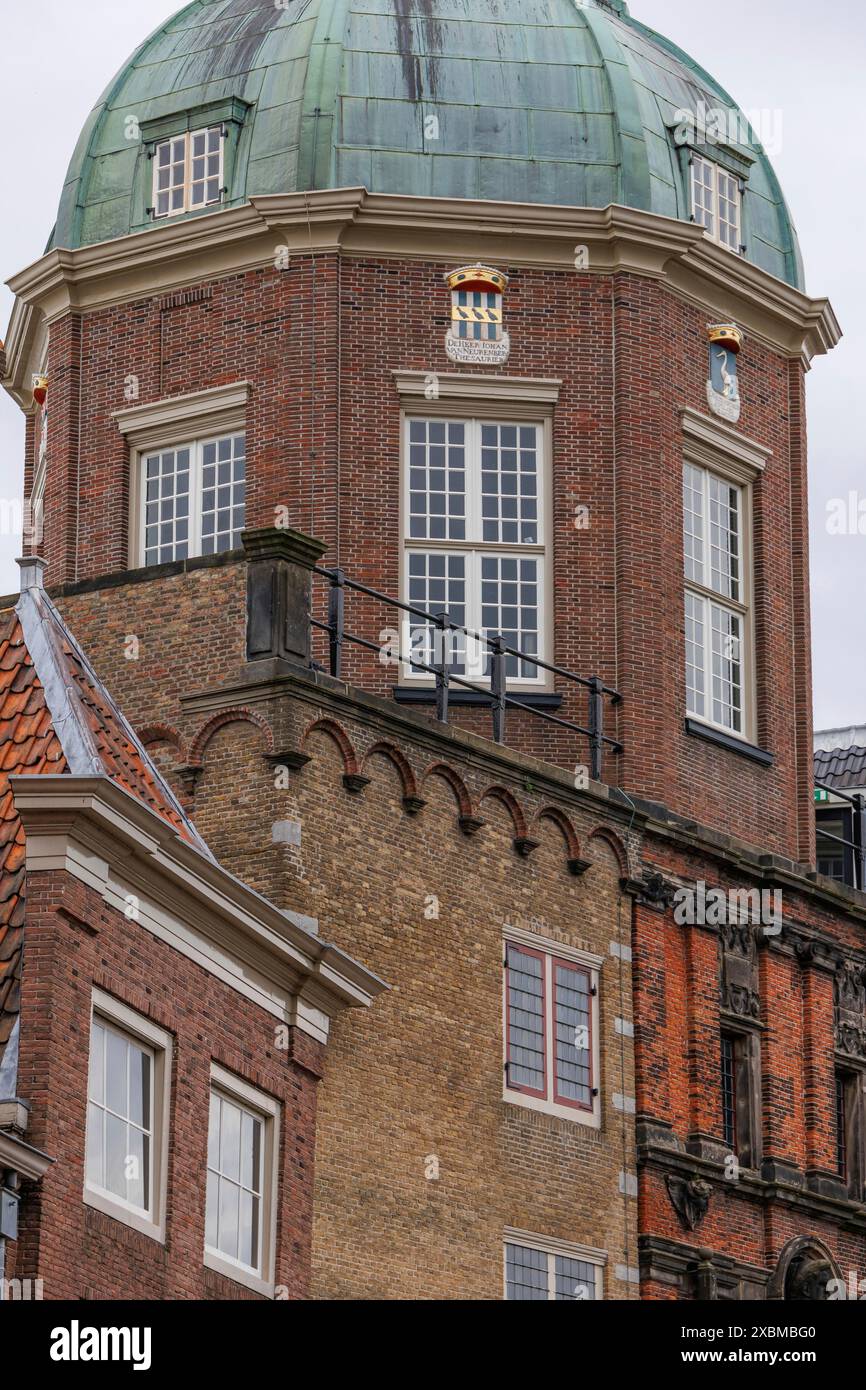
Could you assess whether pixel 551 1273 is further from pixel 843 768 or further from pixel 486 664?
pixel 843 768

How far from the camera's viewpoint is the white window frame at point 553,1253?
34406 millimetres

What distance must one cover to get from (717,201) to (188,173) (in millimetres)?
6519

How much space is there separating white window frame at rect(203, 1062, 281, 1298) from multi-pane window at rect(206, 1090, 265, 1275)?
35mm

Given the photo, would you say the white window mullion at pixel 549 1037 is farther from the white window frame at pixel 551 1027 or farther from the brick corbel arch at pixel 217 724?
the brick corbel arch at pixel 217 724

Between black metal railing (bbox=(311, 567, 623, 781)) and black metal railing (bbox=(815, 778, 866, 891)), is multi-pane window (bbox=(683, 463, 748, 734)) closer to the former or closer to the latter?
black metal railing (bbox=(311, 567, 623, 781))

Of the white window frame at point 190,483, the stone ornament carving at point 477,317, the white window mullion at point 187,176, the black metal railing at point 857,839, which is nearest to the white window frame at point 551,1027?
the white window frame at point 190,483

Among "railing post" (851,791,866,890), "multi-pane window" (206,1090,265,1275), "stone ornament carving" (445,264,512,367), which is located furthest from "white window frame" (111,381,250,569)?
"multi-pane window" (206,1090,265,1275)

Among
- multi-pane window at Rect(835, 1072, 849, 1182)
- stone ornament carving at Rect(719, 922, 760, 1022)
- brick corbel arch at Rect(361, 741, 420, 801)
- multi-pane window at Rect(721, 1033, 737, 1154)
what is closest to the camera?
brick corbel arch at Rect(361, 741, 420, 801)

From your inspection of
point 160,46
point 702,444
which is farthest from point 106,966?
point 160,46

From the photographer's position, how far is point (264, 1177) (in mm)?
30016

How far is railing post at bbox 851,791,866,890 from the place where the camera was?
4312 centimetres

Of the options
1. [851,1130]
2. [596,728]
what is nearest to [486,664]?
[596,728]

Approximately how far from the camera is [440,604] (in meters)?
39.6

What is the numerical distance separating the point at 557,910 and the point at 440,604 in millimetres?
4677
